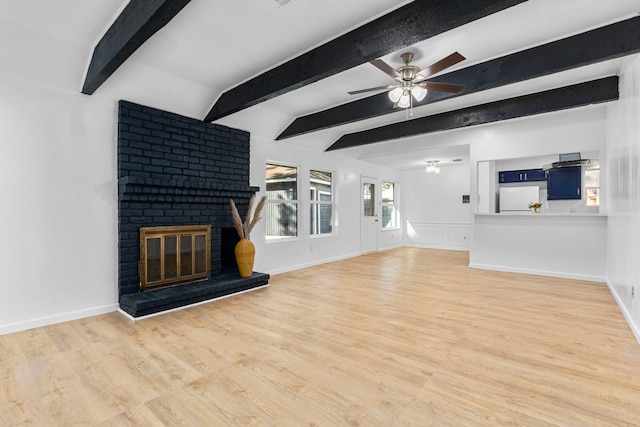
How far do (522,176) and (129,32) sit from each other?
6.73 meters

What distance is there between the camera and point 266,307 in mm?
3674

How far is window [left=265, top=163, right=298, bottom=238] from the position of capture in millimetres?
5688

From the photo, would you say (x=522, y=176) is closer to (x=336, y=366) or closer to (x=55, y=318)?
(x=336, y=366)

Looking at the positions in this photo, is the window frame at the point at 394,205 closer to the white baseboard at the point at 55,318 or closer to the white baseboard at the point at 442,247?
the white baseboard at the point at 442,247

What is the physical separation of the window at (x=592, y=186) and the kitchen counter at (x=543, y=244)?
3.22ft

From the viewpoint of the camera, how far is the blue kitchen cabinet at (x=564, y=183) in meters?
5.65

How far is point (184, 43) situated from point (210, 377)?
291cm

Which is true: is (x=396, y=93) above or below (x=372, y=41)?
below

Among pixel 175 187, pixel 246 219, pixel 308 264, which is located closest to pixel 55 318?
pixel 175 187

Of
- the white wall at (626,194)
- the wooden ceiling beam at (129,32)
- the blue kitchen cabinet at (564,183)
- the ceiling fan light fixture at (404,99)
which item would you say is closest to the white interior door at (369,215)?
the blue kitchen cabinet at (564,183)

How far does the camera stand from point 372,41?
2545 mm

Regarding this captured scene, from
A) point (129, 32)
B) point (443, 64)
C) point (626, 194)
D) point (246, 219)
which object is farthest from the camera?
point (246, 219)

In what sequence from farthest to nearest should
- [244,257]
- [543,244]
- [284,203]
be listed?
1. [284,203]
2. [543,244]
3. [244,257]

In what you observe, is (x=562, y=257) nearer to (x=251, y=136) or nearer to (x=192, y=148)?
(x=251, y=136)
